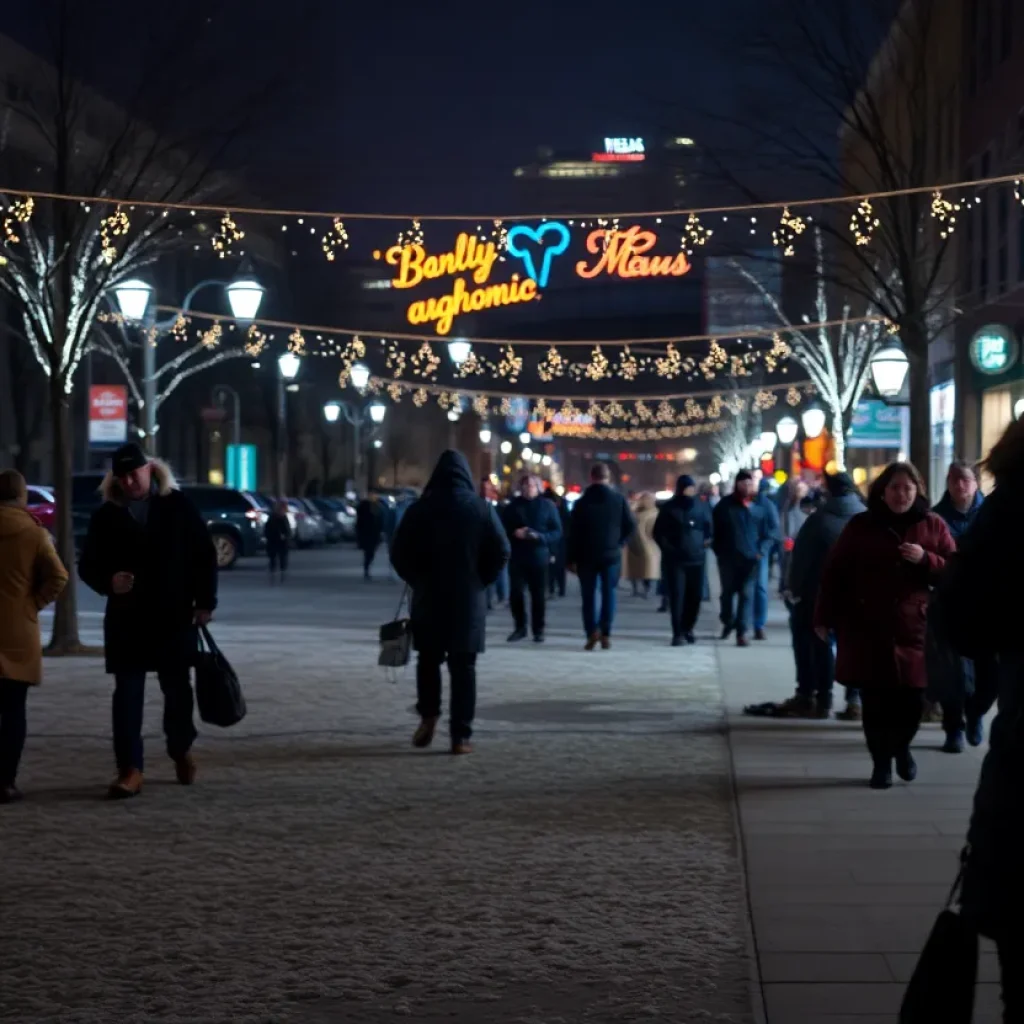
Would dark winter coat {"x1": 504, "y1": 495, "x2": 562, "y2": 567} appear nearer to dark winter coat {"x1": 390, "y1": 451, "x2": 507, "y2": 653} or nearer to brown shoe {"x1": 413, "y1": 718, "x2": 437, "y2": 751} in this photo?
brown shoe {"x1": 413, "y1": 718, "x2": 437, "y2": 751}

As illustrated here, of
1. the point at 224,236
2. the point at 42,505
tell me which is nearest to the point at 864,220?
the point at 224,236

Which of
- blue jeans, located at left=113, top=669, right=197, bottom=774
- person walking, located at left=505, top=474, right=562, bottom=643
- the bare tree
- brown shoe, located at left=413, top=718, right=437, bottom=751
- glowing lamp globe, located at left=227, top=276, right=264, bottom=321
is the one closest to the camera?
blue jeans, located at left=113, top=669, right=197, bottom=774

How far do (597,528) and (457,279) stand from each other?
1090cm

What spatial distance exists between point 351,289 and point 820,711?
8308cm

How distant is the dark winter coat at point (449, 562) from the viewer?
12.2 metres

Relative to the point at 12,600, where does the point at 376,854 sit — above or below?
below

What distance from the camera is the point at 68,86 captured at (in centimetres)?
1978

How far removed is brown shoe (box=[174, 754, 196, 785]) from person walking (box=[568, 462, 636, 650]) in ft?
31.4

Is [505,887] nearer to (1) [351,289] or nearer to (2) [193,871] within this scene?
(2) [193,871]

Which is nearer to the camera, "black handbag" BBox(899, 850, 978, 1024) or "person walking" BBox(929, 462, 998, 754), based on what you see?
"black handbag" BBox(899, 850, 978, 1024)

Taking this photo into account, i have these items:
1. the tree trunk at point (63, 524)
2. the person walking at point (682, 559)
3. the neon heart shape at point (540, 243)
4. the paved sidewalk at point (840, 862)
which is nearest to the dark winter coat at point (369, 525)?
the neon heart shape at point (540, 243)

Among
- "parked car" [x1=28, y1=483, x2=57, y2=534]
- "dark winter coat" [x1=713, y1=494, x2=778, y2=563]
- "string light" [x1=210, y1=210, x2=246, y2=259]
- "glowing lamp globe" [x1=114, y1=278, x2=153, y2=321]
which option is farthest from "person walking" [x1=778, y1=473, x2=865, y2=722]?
"parked car" [x1=28, y1=483, x2=57, y2=534]

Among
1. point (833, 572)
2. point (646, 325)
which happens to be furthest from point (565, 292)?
point (833, 572)

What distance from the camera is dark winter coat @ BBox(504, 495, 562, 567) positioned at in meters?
21.8
